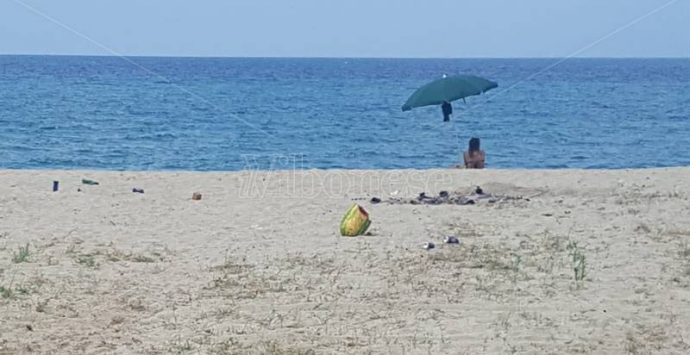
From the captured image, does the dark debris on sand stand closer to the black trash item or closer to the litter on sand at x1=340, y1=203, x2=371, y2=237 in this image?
the litter on sand at x1=340, y1=203, x2=371, y2=237

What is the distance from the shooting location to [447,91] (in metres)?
13.8

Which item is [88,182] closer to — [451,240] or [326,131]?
[451,240]

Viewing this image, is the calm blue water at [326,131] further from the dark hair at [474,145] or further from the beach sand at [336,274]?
the beach sand at [336,274]

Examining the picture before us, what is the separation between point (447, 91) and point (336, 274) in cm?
638

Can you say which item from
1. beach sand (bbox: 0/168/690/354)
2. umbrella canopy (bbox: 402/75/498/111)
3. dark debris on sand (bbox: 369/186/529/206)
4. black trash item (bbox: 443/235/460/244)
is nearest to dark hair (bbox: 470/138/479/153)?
umbrella canopy (bbox: 402/75/498/111)

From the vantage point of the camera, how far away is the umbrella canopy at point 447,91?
13.7 metres

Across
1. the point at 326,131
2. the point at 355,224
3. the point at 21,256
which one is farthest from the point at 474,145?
the point at 326,131

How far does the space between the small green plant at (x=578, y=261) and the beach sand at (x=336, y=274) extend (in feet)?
0.11

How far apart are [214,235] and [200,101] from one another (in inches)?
1545

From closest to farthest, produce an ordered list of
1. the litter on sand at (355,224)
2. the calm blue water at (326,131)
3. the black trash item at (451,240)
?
the black trash item at (451,240) < the litter on sand at (355,224) < the calm blue water at (326,131)

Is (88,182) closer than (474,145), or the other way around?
(88,182)

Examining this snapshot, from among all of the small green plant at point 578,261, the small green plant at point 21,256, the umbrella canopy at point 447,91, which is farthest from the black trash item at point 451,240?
the umbrella canopy at point 447,91

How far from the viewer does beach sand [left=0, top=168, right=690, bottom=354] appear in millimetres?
6227

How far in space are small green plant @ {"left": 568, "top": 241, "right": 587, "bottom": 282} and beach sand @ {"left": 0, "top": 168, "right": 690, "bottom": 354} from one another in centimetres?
3
